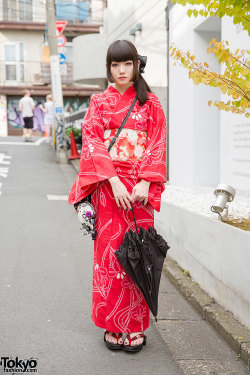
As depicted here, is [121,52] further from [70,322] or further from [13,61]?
[13,61]

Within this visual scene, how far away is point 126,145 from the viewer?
10.4ft

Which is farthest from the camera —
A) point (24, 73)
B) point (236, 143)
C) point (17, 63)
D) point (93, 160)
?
point (17, 63)

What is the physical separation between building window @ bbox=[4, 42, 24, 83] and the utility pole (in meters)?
18.3

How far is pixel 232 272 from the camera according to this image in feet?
11.7

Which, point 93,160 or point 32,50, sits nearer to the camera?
point 93,160

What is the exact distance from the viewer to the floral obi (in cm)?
315

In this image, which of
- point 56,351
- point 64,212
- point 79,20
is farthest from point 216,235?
point 79,20

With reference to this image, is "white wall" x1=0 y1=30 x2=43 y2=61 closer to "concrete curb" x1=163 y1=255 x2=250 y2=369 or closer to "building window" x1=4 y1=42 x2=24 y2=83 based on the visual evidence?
"building window" x1=4 y1=42 x2=24 y2=83

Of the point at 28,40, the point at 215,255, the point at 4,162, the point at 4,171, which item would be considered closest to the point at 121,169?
the point at 215,255

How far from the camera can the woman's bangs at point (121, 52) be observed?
10.3 ft

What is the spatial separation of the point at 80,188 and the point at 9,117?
30.4 meters

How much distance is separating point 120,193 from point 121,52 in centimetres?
91

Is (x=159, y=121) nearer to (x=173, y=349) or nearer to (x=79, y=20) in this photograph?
(x=173, y=349)

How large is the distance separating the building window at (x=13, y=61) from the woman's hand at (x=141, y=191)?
3053 centimetres
